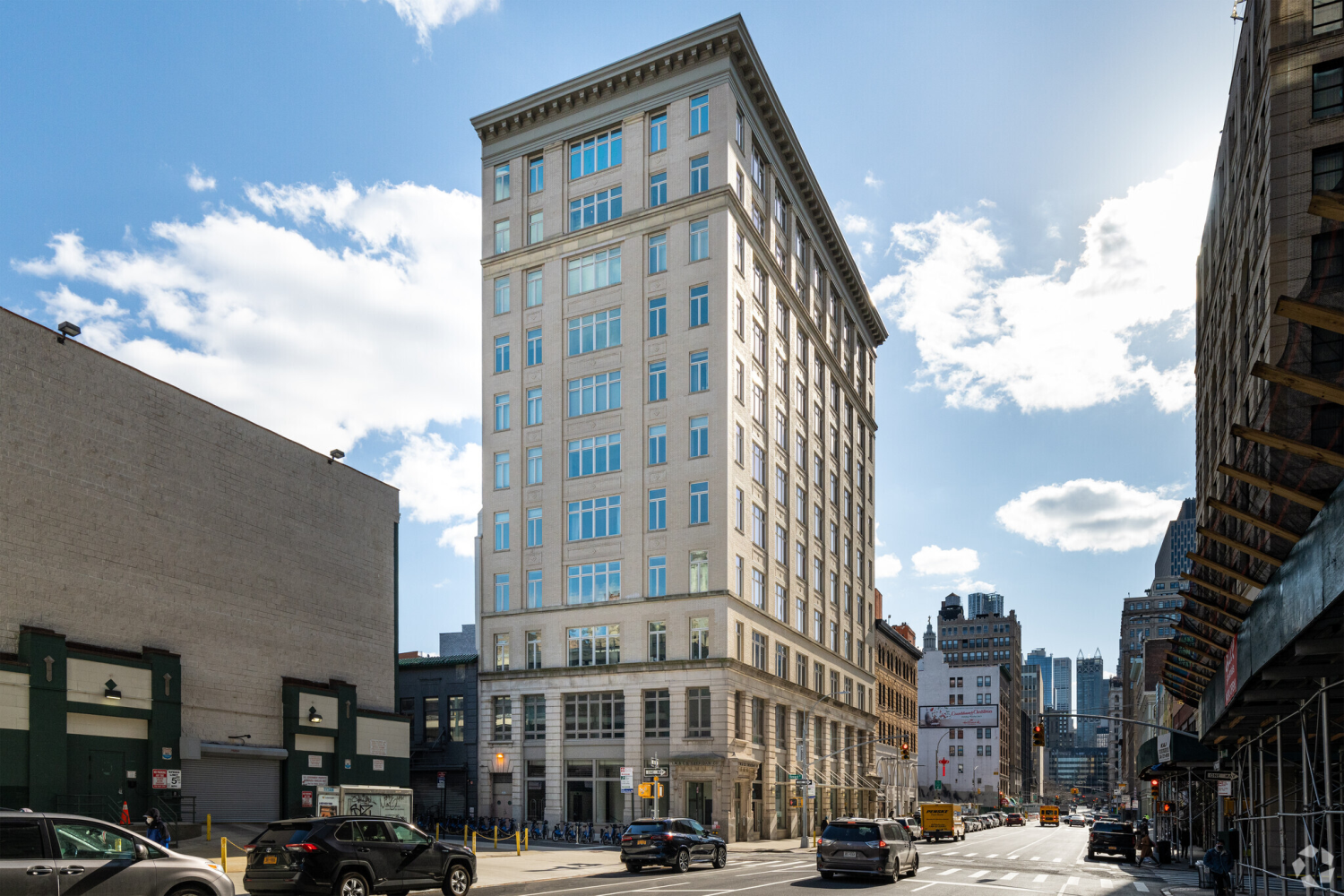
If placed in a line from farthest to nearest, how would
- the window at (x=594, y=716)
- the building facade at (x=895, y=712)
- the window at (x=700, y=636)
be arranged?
the building facade at (x=895, y=712) → the window at (x=594, y=716) → the window at (x=700, y=636)

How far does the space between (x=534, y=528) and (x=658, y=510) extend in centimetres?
868

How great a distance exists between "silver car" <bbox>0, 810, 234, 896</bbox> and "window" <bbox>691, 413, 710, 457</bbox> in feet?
156

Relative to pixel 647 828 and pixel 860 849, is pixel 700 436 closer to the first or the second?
pixel 647 828

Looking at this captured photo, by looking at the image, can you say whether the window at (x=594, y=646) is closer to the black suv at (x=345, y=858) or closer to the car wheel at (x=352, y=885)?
the black suv at (x=345, y=858)

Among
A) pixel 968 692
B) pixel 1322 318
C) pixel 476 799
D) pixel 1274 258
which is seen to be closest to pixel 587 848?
pixel 476 799

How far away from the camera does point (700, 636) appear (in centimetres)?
6003

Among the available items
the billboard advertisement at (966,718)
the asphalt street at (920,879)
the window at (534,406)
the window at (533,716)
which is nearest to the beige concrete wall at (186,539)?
the window at (533,716)

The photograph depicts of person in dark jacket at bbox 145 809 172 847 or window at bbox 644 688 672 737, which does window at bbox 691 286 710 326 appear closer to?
window at bbox 644 688 672 737

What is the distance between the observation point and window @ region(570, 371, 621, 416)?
214ft

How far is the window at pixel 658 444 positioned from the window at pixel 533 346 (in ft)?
31.8

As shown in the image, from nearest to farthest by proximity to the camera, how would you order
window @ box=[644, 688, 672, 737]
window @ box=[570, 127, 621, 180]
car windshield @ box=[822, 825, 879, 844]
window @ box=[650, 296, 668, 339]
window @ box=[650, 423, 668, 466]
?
car windshield @ box=[822, 825, 879, 844] → window @ box=[644, 688, 672, 737] → window @ box=[650, 423, 668, 466] → window @ box=[650, 296, 668, 339] → window @ box=[570, 127, 621, 180]

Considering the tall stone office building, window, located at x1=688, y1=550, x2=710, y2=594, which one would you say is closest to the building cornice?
the tall stone office building

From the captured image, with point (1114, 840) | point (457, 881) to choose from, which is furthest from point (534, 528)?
point (457, 881)

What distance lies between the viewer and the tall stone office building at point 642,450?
199 ft
